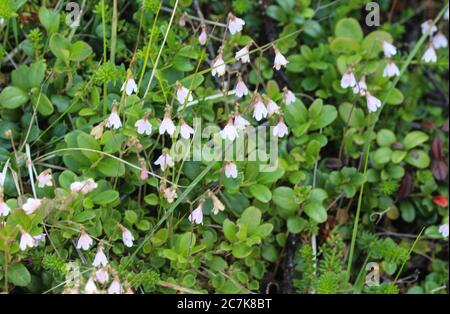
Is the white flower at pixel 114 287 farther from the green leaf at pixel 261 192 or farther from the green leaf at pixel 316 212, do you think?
the green leaf at pixel 316 212

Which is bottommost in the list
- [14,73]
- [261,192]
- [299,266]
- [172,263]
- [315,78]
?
[299,266]

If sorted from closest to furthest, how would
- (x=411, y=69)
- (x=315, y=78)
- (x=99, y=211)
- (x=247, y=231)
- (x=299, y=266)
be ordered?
(x=99, y=211) → (x=247, y=231) → (x=299, y=266) → (x=315, y=78) → (x=411, y=69)

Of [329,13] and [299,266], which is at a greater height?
[329,13]

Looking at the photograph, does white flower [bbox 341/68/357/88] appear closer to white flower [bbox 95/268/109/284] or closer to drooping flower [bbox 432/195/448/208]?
drooping flower [bbox 432/195/448/208]

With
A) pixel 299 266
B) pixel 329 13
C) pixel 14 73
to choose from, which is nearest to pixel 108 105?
pixel 14 73

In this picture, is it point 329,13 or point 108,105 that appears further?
point 329,13

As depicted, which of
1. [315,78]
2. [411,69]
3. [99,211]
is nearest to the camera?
[99,211]

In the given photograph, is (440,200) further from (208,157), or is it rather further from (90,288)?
(90,288)

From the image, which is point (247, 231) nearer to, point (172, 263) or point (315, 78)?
point (172, 263)

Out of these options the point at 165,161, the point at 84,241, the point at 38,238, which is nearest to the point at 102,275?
the point at 84,241
